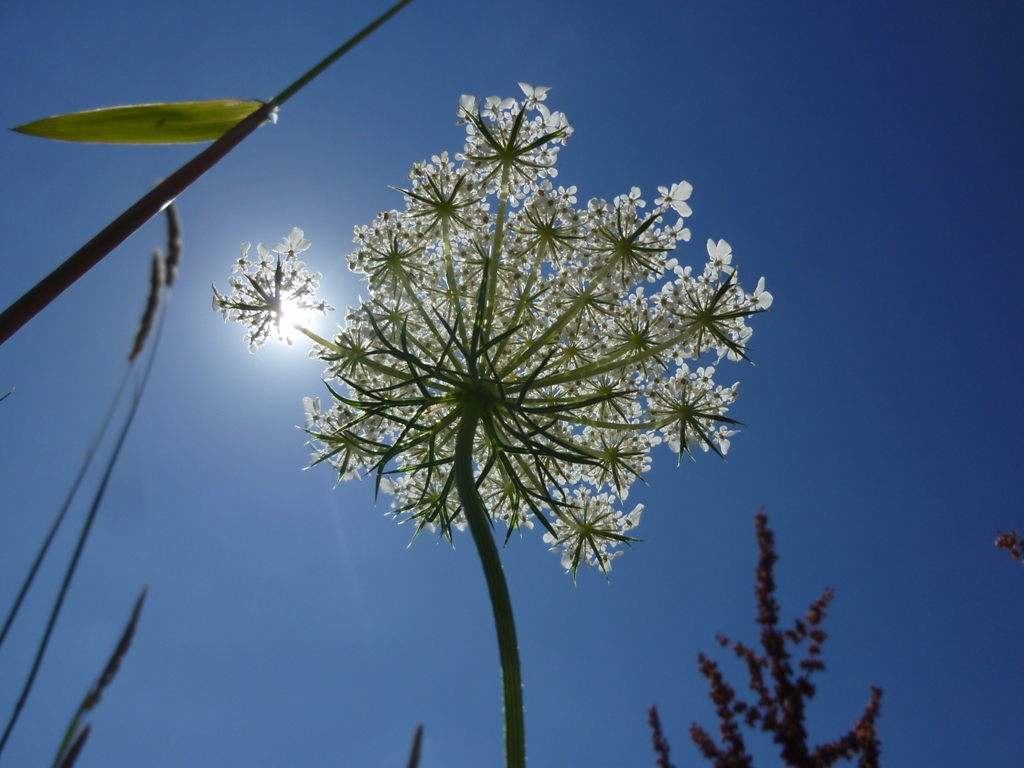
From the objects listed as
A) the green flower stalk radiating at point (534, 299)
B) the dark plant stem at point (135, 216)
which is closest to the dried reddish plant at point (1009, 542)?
the green flower stalk radiating at point (534, 299)

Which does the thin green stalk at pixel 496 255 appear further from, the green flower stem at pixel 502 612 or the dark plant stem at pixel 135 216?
the dark plant stem at pixel 135 216

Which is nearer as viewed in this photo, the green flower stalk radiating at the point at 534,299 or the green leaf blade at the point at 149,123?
the green leaf blade at the point at 149,123

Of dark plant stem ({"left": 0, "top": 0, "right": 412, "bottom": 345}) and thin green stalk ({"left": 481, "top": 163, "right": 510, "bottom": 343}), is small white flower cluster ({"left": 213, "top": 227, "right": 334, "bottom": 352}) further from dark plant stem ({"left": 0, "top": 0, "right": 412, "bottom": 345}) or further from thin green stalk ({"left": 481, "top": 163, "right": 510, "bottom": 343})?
dark plant stem ({"left": 0, "top": 0, "right": 412, "bottom": 345})

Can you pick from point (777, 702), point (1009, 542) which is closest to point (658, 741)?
point (777, 702)

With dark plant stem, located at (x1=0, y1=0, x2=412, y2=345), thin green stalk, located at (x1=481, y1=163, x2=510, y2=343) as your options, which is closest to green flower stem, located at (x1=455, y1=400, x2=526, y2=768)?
thin green stalk, located at (x1=481, y1=163, x2=510, y2=343)

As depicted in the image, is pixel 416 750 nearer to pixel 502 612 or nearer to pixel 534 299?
pixel 502 612
